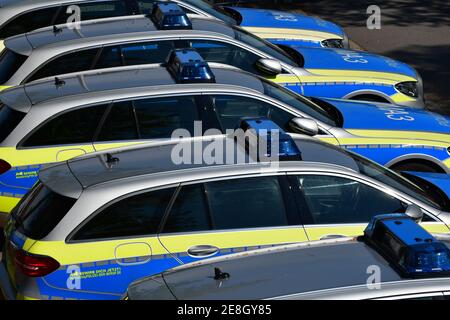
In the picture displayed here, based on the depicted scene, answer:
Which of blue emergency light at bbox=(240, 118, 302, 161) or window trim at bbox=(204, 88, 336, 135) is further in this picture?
window trim at bbox=(204, 88, 336, 135)

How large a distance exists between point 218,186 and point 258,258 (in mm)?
1311

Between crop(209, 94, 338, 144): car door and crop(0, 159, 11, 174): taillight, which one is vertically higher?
crop(209, 94, 338, 144): car door

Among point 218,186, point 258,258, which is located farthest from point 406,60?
point 258,258

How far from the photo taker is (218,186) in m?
6.39

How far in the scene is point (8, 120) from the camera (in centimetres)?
791

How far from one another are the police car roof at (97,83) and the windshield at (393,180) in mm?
1587

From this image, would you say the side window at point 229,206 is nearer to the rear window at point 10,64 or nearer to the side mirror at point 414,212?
the side mirror at point 414,212

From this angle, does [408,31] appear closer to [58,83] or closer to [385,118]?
[385,118]

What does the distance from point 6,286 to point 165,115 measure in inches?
91.1

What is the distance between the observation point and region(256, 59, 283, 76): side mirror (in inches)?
393

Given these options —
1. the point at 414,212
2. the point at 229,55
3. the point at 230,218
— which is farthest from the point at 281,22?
the point at 230,218

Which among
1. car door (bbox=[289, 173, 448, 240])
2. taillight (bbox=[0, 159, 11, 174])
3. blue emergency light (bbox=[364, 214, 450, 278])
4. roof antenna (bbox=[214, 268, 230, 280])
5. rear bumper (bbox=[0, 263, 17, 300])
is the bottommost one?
rear bumper (bbox=[0, 263, 17, 300])

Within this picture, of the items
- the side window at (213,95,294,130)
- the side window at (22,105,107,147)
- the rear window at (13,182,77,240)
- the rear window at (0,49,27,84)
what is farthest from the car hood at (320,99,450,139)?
the rear window at (13,182,77,240)

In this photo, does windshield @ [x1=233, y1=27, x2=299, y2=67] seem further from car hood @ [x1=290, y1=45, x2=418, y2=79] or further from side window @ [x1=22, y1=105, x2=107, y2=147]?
side window @ [x1=22, y1=105, x2=107, y2=147]
